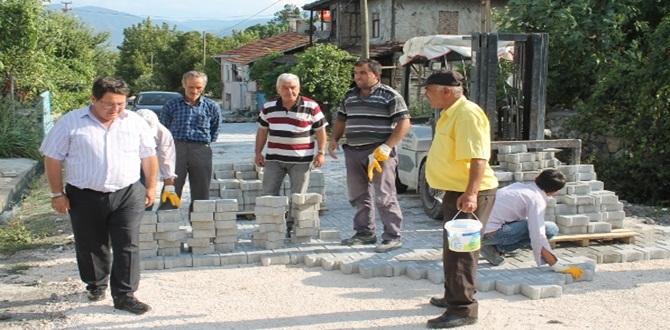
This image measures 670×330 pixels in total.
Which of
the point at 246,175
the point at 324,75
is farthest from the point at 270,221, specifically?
the point at 324,75

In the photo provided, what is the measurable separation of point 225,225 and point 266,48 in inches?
1146

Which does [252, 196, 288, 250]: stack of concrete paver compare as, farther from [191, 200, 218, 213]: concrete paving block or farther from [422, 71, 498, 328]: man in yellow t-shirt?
[422, 71, 498, 328]: man in yellow t-shirt

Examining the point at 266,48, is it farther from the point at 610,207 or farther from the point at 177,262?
the point at 177,262

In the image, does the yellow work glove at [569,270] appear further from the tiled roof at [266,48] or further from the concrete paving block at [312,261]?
the tiled roof at [266,48]

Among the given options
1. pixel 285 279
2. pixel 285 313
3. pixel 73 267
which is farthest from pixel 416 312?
pixel 73 267

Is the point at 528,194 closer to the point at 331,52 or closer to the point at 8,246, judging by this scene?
the point at 8,246

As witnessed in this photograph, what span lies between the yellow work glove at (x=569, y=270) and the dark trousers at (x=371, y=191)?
157 cm

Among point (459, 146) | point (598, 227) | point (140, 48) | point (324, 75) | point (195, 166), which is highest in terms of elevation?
point (140, 48)

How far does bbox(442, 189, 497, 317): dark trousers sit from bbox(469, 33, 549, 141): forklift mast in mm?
3638

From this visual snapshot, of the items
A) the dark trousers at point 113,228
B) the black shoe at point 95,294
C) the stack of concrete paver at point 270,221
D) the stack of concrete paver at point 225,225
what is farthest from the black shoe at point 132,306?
the stack of concrete paver at point 270,221

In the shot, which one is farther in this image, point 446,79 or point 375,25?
point 375,25

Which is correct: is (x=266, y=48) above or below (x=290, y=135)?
above

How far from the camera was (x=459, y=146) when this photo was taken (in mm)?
5000

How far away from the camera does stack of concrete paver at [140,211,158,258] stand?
6.93 m
